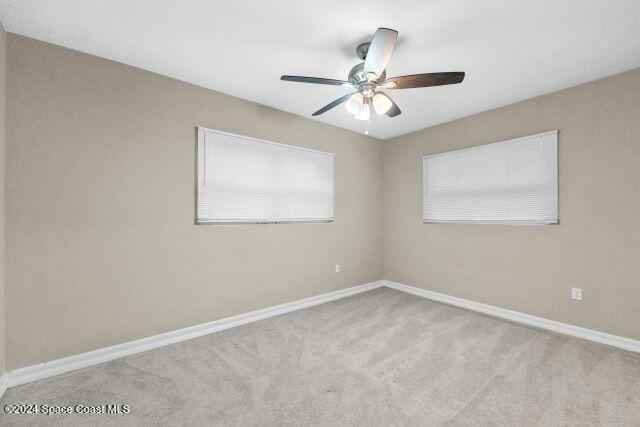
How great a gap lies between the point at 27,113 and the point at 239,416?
8.48 ft

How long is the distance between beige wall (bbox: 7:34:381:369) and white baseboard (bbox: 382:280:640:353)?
2.27 metres

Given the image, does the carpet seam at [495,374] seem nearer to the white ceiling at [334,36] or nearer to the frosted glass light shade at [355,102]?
the frosted glass light shade at [355,102]

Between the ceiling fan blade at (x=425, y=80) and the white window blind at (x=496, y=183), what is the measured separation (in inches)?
71.8

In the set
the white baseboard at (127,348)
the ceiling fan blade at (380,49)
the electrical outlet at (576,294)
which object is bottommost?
the white baseboard at (127,348)

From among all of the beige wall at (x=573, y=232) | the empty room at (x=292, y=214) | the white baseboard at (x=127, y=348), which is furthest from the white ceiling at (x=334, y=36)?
the white baseboard at (x=127, y=348)

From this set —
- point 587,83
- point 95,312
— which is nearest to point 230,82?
point 95,312

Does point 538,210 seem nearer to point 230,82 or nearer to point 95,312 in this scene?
point 230,82

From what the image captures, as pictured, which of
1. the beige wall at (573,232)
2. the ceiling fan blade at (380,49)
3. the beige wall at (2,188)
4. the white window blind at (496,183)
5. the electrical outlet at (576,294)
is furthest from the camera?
the white window blind at (496,183)

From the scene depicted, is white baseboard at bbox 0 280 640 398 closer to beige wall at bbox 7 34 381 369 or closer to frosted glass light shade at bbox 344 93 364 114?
beige wall at bbox 7 34 381 369

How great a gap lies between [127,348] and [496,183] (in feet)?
13.8

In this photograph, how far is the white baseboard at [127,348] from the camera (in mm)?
1951

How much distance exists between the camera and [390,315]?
10.7ft

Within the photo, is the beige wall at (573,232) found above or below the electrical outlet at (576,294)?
Result: above

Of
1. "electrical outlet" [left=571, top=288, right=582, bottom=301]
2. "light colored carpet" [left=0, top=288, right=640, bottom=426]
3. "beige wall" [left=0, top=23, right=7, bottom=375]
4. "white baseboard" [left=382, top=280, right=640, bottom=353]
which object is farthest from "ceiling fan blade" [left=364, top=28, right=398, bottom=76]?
"white baseboard" [left=382, top=280, right=640, bottom=353]
